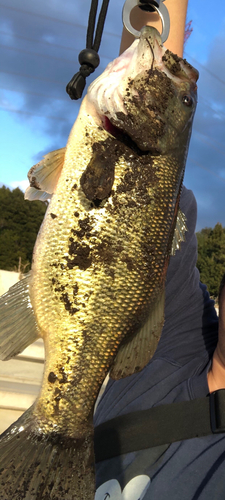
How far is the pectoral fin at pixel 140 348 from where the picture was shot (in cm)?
151

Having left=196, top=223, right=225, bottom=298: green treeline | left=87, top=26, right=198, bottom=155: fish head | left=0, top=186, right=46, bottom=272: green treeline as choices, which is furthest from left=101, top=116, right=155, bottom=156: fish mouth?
left=196, top=223, right=225, bottom=298: green treeline

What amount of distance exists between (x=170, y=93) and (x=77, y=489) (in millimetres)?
1699

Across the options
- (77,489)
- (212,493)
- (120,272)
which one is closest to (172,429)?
(212,493)

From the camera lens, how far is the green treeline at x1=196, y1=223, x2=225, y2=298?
93.4 feet

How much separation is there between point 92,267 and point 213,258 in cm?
3019

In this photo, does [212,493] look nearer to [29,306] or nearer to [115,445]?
[115,445]

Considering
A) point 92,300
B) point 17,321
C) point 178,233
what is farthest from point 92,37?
point 17,321

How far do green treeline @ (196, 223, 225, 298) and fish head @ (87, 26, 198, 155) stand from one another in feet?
87.9

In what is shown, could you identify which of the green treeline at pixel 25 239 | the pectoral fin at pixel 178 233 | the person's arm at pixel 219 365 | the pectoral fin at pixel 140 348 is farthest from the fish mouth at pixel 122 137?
the green treeline at pixel 25 239

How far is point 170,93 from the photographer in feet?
5.38

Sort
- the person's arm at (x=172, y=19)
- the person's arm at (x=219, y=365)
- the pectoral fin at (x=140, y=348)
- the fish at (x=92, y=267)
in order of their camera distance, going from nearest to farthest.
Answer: the fish at (x=92, y=267) < the pectoral fin at (x=140, y=348) < the person's arm at (x=172, y=19) < the person's arm at (x=219, y=365)

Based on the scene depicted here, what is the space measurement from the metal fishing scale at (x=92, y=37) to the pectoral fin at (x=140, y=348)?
98cm

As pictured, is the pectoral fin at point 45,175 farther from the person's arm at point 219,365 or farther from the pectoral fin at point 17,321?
the person's arm at point 219,365

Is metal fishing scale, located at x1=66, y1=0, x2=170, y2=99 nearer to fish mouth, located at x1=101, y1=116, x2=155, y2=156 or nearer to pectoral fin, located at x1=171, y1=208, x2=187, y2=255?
fish mouth, located at x1=101, y1=116, x2=155, y2=156
